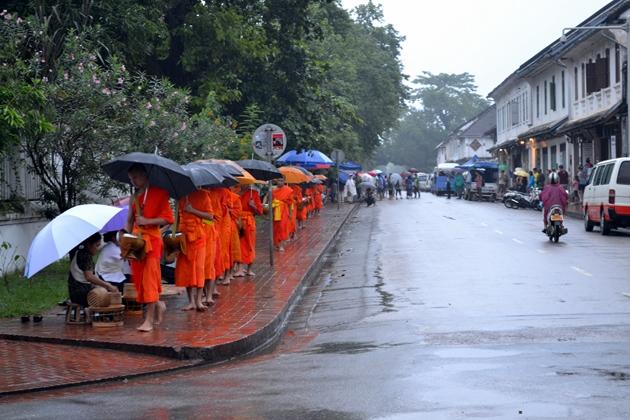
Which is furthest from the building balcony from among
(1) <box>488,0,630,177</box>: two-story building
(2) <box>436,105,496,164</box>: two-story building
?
(2) <box>436,105,496,164</box>: two-story building

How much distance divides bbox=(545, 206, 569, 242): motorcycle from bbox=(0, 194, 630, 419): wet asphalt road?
5.10 meters

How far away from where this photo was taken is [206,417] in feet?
24.9

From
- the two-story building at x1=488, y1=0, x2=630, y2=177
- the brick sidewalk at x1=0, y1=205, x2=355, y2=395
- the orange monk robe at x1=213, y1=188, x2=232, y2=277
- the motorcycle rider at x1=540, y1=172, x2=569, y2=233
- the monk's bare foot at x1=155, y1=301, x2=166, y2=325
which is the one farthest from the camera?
the two-story building at x1=488, y1=0, x2=630, y2=177

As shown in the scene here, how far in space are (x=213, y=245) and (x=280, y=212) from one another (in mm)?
9960

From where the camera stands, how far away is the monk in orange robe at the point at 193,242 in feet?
44.1

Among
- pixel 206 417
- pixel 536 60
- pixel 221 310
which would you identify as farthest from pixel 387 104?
pixel 206 417

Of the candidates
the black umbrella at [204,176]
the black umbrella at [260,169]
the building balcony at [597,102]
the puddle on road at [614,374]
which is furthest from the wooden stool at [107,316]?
the building balcony at [597,102]

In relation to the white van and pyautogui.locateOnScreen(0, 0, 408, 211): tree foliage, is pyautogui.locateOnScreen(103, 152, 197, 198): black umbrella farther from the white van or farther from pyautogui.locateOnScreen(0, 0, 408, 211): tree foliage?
the white van

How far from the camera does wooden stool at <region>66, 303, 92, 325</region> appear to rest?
42.0ft

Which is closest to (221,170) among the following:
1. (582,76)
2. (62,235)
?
(62,235)

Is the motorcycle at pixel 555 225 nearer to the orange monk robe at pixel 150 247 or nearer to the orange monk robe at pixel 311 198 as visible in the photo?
the orange monk robe at pixel 311 198

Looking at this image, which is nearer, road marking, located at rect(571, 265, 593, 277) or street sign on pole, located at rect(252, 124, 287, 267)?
road marking, located at rect(571, 265, 593, 277)

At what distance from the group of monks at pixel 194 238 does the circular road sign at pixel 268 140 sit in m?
2.19

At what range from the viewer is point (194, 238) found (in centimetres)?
1345
